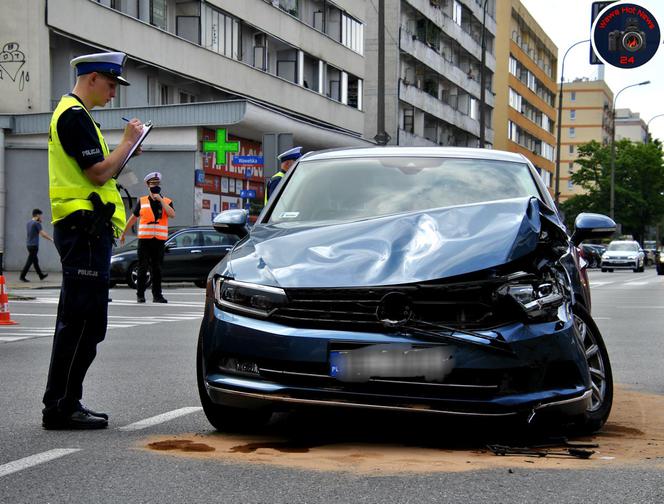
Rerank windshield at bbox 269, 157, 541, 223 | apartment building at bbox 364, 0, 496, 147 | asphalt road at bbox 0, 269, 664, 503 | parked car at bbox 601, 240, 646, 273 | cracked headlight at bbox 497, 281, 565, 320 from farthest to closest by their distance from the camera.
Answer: apartment building at bbox 364, 0, 496, 147
parked car at bbox 601, 240, 646, 273
windshield at bbox 269, 157, 541, 223
cracked headlight at bbox 497, 281, 565, 320
asphalt road at bbox 0, 269, 664, 503

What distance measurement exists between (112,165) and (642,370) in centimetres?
520

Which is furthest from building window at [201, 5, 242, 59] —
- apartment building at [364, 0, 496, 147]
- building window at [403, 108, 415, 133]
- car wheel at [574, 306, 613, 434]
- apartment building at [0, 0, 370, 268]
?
car wheel at [574, 306, 613, 434]

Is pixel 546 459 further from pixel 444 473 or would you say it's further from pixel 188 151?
pixel 188 151

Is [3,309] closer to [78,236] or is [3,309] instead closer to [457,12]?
[78,236]

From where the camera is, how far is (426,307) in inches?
205

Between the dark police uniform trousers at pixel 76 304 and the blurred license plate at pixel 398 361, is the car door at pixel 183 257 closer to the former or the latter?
the dark police uniform trousers at pixel 76 304

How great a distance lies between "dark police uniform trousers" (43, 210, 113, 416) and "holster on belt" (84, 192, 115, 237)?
1 cm

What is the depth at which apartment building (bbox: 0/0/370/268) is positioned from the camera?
103 feet

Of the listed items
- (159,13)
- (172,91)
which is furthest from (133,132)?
(172,91)

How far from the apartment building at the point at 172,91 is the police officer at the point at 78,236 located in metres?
18.6

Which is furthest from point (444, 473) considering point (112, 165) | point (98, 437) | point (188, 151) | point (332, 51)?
point (332, 51)

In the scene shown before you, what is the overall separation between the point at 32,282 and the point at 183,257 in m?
4.02

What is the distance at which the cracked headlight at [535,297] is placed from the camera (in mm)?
5258

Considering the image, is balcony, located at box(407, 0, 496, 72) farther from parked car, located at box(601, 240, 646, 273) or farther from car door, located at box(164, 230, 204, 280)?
car door, located at box(164, 230, 204, 280)
